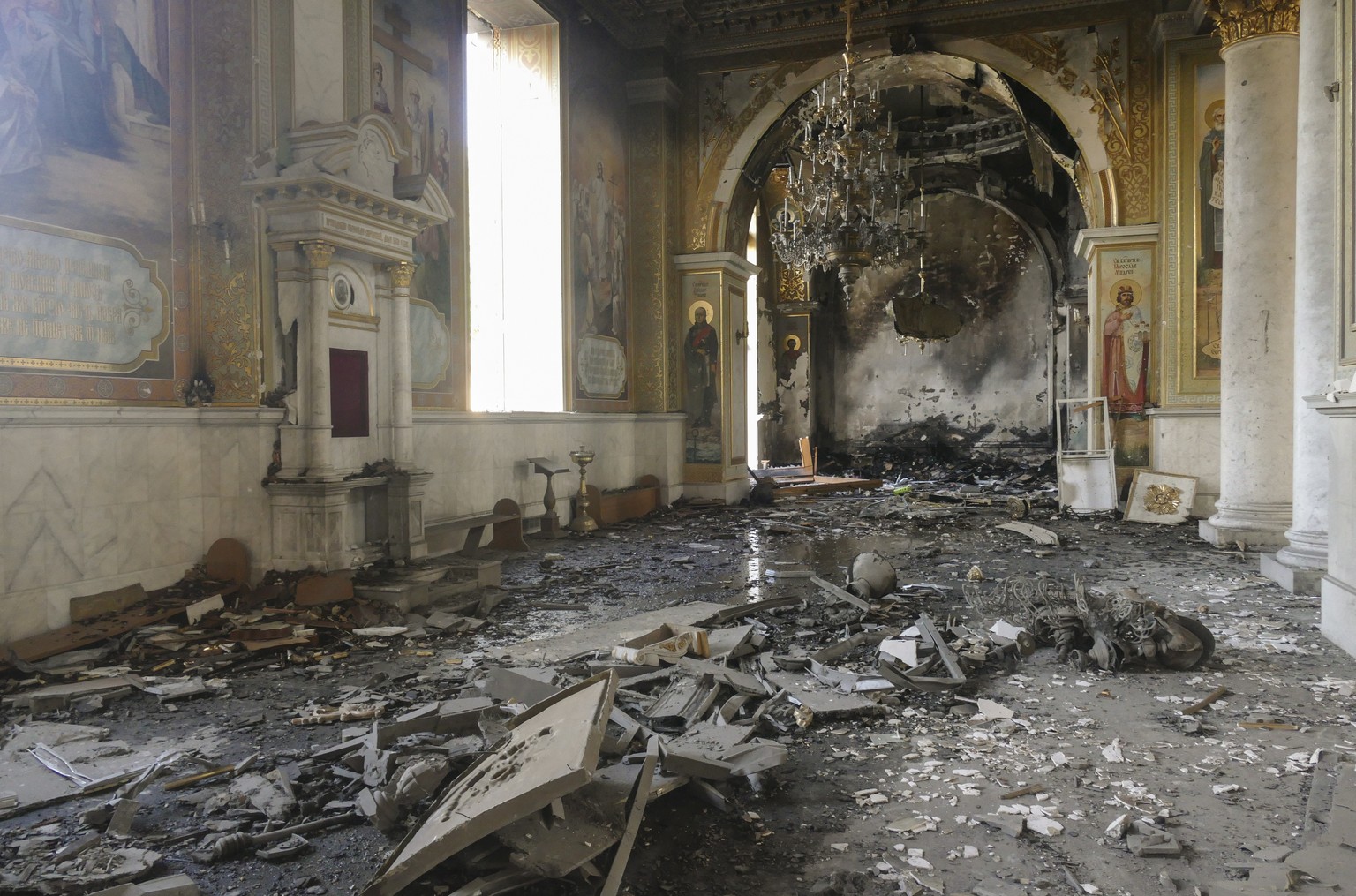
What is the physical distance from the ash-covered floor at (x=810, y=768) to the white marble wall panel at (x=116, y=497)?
0.59m

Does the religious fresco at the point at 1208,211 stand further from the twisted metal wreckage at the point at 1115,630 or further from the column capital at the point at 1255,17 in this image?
the twisted metal wreckage at the point at 1115,630

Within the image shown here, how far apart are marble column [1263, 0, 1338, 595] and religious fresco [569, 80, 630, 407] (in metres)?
7.39

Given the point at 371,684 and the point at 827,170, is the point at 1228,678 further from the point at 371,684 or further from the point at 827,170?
the point at 827,170

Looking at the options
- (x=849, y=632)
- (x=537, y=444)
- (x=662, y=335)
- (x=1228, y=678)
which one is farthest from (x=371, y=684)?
(x=662, y=335)

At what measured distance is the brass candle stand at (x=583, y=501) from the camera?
10125 mm

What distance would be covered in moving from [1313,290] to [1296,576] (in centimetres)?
206

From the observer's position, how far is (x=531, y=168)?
10.6 m

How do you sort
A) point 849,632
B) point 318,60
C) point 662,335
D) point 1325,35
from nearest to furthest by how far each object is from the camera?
point 849,632, point 1325,35, point 318,60, point 662,335

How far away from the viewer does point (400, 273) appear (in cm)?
677

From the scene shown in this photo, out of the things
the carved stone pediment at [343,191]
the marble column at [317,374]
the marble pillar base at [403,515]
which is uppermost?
the carved stone pediment at [343,191]

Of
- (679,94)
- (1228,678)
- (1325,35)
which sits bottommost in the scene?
(1228,678)

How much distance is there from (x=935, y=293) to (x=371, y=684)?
17946 millimetres

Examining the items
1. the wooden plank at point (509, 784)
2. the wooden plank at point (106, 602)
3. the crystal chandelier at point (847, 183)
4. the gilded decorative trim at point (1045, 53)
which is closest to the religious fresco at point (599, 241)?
the crystal chandelier at point (847, 183)

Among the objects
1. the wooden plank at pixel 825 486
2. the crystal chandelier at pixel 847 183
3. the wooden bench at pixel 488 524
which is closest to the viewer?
the wooden bench at pixel 488 524
